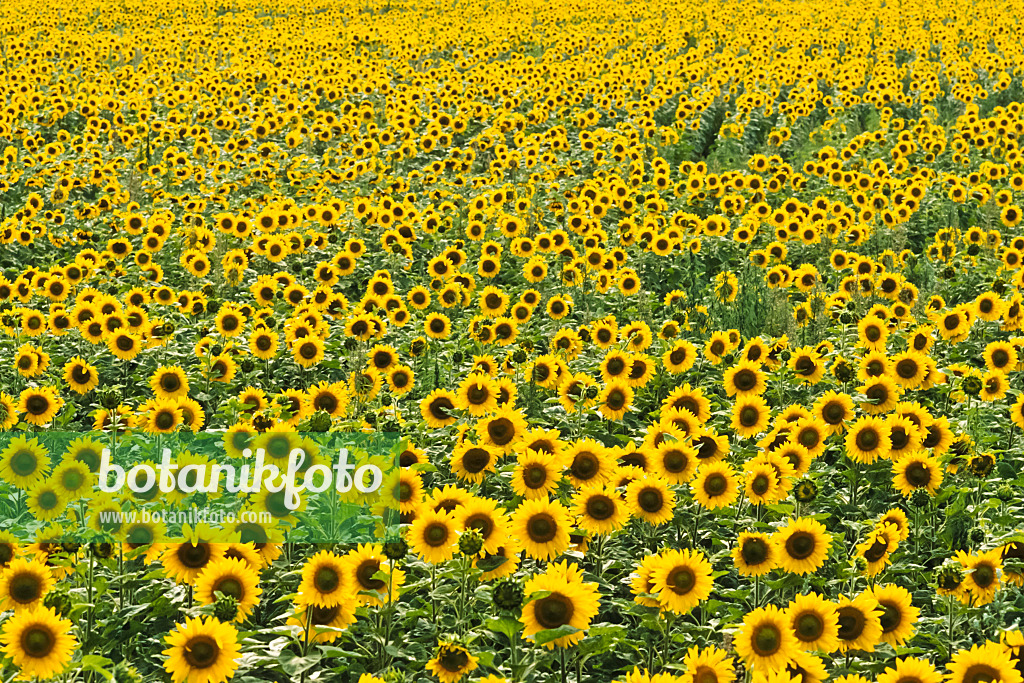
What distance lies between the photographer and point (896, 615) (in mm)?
3861

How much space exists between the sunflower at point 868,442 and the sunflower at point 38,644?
3888 millimetres

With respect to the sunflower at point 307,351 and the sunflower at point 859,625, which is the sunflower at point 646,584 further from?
the sunflower at point 307,351

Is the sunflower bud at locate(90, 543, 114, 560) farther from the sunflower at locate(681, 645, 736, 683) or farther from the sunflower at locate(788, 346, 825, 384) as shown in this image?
the sunflower at locate(788, 346, 825, 384)

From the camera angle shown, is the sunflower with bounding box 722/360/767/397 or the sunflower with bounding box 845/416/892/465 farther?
the sunflower with bounding box 722/360/767/397

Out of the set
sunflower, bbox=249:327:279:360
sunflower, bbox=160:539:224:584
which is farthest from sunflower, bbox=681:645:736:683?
sunflower, bbox=249:327:279:360

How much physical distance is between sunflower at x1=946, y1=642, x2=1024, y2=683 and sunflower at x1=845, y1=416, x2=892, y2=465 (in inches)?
75.3

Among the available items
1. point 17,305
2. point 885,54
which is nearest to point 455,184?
point 17,305

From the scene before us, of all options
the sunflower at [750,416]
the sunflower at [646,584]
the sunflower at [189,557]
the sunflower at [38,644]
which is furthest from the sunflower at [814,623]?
the sunflower at [38,644]

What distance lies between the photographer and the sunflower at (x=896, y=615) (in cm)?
385

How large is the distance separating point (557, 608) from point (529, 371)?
10.1 feet

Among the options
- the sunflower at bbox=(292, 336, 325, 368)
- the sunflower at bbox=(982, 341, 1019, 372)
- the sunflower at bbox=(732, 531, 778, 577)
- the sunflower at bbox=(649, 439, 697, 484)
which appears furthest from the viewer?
the sunflower at bbox=(292, 336, 325, 368)

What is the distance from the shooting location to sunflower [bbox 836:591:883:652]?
362 centimetres

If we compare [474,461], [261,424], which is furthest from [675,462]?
[261,424]

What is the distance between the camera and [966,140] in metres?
13.0
